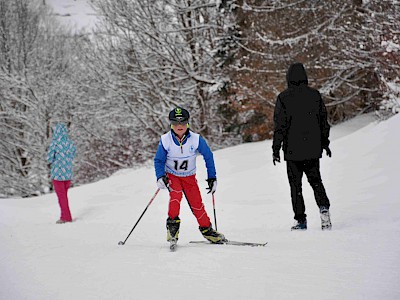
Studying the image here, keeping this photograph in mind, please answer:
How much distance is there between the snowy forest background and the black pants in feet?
14.8

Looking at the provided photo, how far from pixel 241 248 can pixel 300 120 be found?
5.06ft

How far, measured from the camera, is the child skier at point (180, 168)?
459cm

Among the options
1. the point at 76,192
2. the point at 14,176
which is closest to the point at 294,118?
the point at 76,192

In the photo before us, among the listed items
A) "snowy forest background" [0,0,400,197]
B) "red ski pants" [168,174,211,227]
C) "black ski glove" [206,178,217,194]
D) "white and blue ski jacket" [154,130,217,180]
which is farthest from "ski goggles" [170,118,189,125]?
"snowy forest background" [0,0,400,197]

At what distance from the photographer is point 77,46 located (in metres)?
21.1

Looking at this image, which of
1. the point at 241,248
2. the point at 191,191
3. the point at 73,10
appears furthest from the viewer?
the point at 73,10

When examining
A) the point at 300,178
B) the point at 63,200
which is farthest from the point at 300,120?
the point at 63,200

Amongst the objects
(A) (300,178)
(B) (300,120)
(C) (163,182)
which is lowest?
(A) (300,178)

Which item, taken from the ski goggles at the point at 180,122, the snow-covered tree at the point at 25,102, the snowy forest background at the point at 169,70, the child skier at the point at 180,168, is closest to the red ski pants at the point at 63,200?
the child skier at the point at 180,168

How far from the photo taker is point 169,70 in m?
16.0

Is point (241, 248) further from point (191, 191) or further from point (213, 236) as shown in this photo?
point (191, 191)

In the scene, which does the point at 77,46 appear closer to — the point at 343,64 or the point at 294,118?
the point at 343,64

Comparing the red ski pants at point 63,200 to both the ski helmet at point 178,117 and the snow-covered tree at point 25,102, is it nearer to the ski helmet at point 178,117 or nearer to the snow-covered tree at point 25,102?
the ski helmet at point 178,117

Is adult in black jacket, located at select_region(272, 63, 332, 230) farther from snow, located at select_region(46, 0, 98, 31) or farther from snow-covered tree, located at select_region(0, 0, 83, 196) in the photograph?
snow, located at select_region(46, 0, 98, 31)
